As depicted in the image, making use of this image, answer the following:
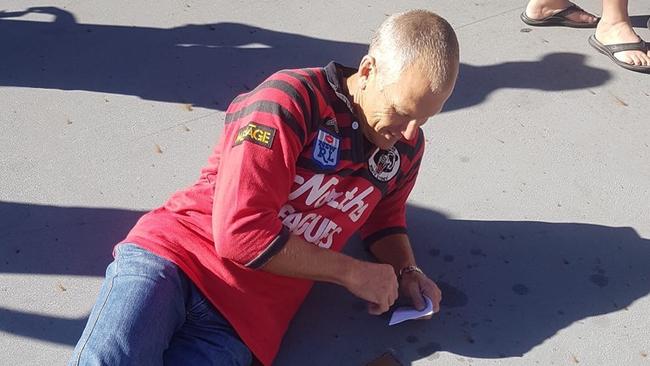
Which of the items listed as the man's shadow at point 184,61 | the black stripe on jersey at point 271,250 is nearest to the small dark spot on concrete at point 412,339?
the black stripe on jersey at point 271,250

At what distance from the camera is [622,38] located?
331 cm

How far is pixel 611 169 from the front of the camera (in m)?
2.74

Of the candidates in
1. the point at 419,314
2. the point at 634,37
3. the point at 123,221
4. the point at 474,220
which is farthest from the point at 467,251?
the point at 634,37

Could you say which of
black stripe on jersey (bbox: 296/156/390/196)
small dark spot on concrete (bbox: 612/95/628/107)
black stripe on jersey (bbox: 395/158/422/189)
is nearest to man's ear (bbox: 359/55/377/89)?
black stripe on jersey (bbox: 296/156/390/196)

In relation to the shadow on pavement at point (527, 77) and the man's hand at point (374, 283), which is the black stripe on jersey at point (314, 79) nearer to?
the man's hand at point (374, 283)

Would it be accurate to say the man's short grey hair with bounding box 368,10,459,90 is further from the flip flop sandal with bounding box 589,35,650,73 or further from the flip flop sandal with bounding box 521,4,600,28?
the flip flop sandal with bounding box 521,4,600,28

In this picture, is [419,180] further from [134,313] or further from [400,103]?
[134,313]

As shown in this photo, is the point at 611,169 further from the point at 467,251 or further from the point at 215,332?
the point at 215,332

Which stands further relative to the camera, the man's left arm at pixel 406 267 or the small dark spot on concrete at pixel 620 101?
the small dark spot on concrete at pixel 620 101

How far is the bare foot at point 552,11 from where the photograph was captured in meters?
3.47

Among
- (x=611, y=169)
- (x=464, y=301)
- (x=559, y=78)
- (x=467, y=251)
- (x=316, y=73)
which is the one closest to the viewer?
(x=316, y=73)

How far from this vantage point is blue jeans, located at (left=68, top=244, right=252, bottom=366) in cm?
168

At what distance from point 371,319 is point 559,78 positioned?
5.06 ft

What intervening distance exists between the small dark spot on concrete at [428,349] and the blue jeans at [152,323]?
47 cm
